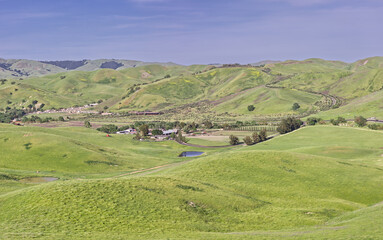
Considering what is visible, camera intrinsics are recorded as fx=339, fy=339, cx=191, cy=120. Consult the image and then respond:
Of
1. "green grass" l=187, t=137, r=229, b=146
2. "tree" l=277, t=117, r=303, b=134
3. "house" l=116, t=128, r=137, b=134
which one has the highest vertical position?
"tree" l=277, t=117, r=303, b=134

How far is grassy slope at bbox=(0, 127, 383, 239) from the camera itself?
105ft

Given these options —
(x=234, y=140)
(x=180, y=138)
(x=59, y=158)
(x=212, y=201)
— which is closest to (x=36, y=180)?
(x=59, y=158)

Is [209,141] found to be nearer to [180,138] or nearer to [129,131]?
[180,138]

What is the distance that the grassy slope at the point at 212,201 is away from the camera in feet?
105

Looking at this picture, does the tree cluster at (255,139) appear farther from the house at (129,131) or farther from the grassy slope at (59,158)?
the house at (129,131)

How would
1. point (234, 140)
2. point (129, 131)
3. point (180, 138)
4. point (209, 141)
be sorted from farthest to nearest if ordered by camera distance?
point (129, 131) → point (180, 138) → point (209, 141) → point (234, 140)

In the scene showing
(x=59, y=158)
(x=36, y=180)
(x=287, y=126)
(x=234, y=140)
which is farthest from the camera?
(x=287, y=126)

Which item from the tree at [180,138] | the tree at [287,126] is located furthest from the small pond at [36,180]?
the tree at [287,126]

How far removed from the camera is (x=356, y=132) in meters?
130

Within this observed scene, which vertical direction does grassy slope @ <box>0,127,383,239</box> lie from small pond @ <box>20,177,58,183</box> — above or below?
above

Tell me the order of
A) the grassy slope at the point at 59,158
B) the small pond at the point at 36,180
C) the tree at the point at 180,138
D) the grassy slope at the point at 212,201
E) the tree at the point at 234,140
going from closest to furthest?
the grassy slope at the point at 212,201 < the small pond at the point at 36,180 < the grassy slope at the point at 59,158 < the tree at the point at 234,140 < the tree at the point at 180,138

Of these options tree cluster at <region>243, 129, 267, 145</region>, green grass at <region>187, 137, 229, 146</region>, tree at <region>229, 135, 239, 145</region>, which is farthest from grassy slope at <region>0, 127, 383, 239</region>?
green grass at <region>187, 137, 229, 146</region>

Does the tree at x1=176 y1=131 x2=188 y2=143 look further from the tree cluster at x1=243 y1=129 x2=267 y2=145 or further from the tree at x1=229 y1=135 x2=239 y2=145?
the tree cluster at x1=243 y1=129 x2=267 y2=145

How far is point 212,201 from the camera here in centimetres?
4453
